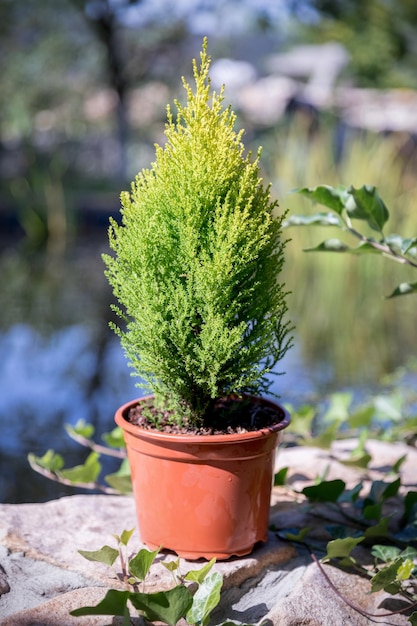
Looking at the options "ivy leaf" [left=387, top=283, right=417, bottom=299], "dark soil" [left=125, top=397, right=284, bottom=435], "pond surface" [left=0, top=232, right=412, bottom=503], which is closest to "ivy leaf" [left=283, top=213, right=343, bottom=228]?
"ivy leaf" [left=387, top=283, right=417, bottom=299]

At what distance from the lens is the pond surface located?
2.96m

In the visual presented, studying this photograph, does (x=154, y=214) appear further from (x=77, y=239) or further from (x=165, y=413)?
(x=77, y=239)

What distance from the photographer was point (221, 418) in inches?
67.9

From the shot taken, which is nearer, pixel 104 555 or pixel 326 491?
pixel 104 555

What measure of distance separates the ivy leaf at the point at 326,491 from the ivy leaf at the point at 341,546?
23cm

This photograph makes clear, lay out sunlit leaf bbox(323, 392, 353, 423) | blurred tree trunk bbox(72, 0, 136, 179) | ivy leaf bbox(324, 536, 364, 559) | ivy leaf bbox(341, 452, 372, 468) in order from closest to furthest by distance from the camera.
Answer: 1. ivy leaf bbox(324, 536, 364, 559)
2. ivy leaf bbox(341, 452, 372, 468)
3. sunlit leaf bbox(323, 392, 353, 423)
4. blurred tree trunk bbox(72, 0, 136, 179)

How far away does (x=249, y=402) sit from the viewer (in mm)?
1838

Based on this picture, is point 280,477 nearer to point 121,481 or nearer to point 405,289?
point 121,481

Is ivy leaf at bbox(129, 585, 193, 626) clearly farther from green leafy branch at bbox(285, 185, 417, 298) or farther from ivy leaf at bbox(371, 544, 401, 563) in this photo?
green leafy branch at bbox(285, 185, 417, 298)

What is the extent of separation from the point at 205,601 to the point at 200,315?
1.98 ft

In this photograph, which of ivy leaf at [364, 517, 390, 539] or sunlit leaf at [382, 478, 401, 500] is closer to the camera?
ivy leaf at [364, 517, 390, 539]

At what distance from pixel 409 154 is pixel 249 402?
9.72 metres

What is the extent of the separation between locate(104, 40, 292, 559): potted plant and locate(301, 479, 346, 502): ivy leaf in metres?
0.20

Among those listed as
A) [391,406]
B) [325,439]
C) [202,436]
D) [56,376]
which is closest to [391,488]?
[325,439]
